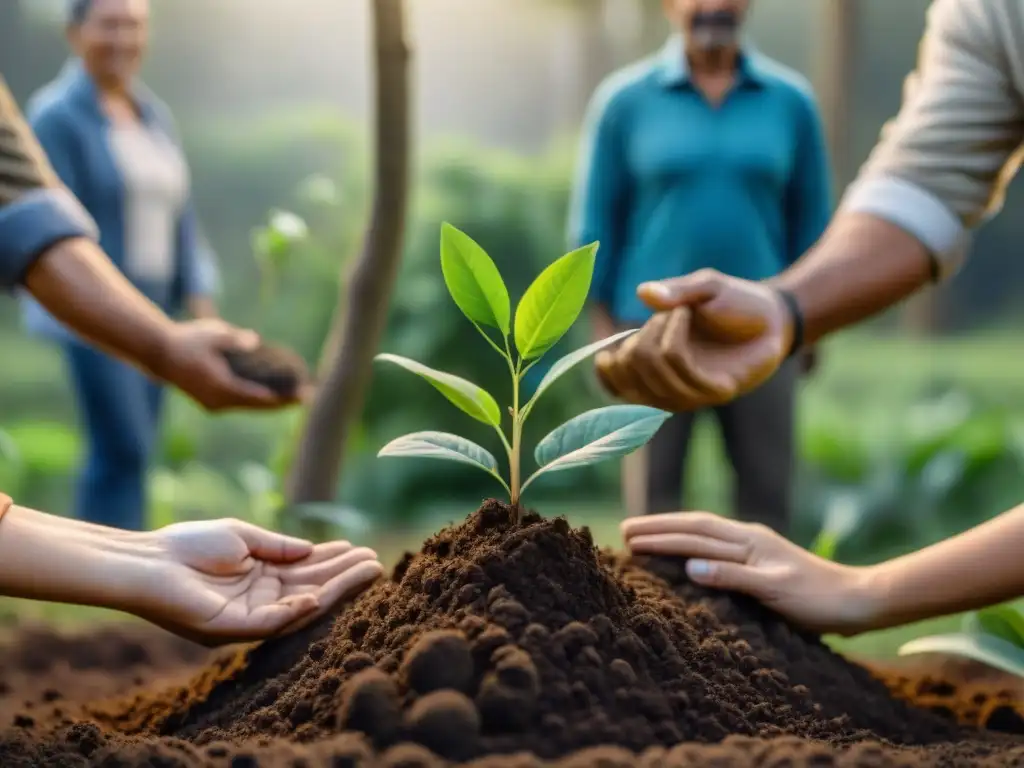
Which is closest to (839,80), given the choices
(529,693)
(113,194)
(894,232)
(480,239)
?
(480,239)

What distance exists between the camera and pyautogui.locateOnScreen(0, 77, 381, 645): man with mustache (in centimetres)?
88

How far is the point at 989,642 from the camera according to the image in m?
1.10

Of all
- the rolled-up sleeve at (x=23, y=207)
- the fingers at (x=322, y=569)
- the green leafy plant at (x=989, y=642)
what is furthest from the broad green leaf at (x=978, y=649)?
the rolled-up sleeve at (x=23, y=207)

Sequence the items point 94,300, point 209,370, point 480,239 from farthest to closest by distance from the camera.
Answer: point 480,239, point 209,370, point 94,300

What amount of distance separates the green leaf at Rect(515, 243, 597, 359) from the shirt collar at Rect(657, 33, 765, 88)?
111 centimetres

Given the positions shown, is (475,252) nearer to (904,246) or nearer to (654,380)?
(654,380)

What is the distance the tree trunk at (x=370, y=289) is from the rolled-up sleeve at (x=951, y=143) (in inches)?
32.6

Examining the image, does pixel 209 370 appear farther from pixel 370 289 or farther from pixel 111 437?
pixel 111 437

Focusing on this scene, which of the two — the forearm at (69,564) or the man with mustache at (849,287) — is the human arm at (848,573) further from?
the forearm at (69,564)

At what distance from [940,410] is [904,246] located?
2.18 m

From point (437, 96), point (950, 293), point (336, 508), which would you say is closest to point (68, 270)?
point (336, 508)

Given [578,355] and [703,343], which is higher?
[703,343]

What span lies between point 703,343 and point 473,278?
0.47 meters

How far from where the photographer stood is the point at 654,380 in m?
1.18
